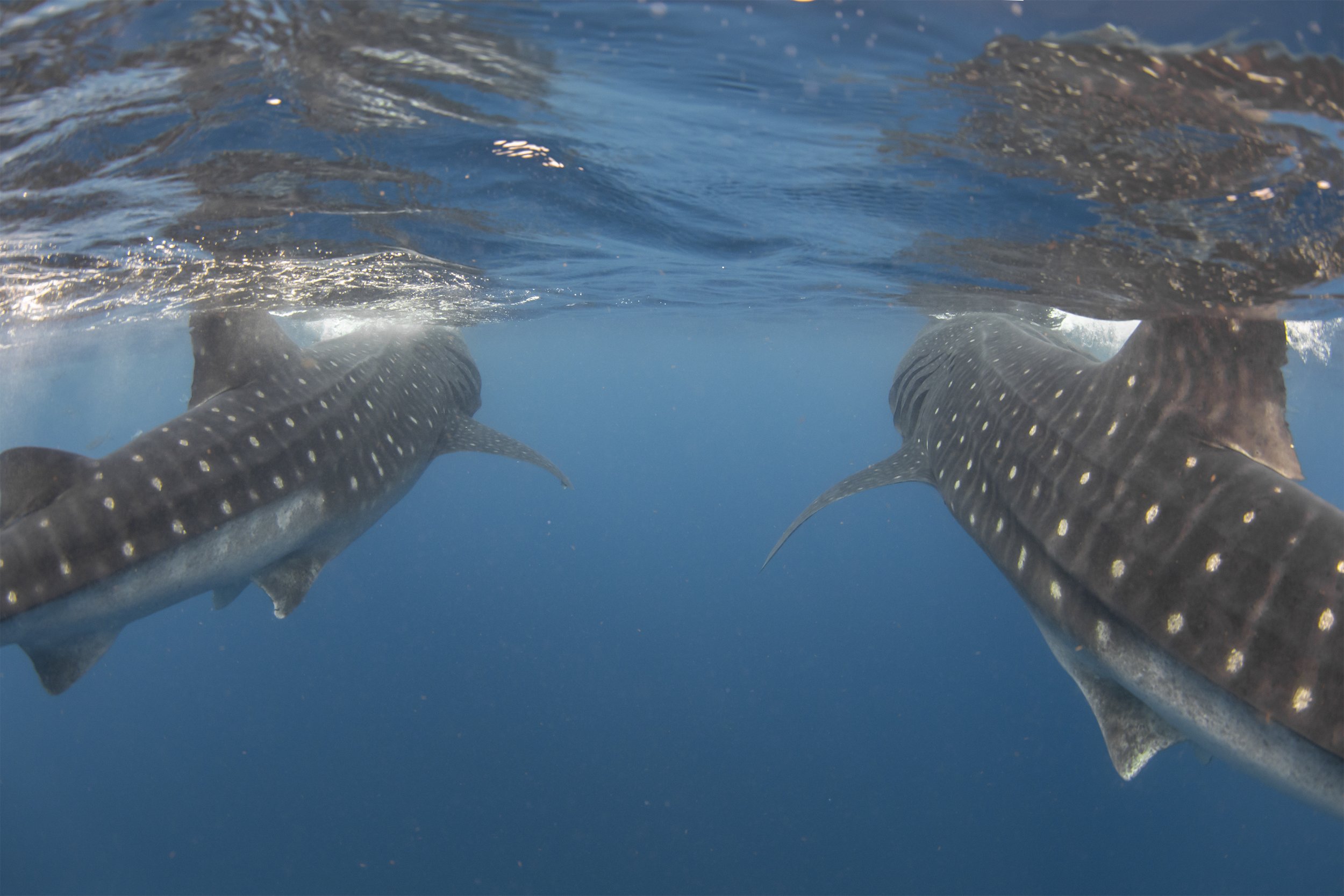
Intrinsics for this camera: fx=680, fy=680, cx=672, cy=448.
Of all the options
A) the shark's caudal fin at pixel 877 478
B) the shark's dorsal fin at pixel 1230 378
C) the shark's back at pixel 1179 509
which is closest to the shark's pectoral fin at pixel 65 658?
the shark's caudal fin at pixel 877 478

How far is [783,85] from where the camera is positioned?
201 inches

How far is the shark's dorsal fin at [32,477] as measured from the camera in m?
4.62

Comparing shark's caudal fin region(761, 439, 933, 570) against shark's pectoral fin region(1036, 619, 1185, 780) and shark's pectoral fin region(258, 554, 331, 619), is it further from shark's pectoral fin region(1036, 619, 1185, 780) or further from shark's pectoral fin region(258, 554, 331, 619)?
shark's pectoral fin region(258, 554, 331, 619)

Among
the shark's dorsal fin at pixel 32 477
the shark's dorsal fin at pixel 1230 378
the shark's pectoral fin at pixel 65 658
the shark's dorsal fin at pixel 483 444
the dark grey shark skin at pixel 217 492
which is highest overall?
the shark's dorsal fin at pixel 1230 378

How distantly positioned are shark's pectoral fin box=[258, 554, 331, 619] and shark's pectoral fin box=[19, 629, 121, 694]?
1181mm

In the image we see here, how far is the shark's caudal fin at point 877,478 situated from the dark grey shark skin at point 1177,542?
0.93m

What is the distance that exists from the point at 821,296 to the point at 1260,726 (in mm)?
15406

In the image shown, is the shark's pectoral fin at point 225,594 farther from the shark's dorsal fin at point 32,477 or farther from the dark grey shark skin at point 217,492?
the shark's dorsal fin at point 32,477

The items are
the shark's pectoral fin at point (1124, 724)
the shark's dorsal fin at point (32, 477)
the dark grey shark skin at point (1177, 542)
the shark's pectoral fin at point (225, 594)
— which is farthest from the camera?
the shark's pectoral fin at point (225, 594)

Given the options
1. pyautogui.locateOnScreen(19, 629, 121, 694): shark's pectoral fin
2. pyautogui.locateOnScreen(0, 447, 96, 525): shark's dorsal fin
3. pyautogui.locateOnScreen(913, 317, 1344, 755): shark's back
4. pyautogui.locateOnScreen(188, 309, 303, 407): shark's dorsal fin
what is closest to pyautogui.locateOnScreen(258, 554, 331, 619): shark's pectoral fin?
pyautogui.locateOnScreen(19, 629, 121, 694): shark's pectoral fin

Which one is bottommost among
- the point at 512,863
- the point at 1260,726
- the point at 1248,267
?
the point at 512,863

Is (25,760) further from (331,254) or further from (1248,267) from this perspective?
(1248,267)

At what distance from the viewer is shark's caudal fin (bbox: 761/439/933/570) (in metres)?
7.16

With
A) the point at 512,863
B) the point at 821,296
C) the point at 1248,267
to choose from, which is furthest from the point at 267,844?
the point at 1248,267
